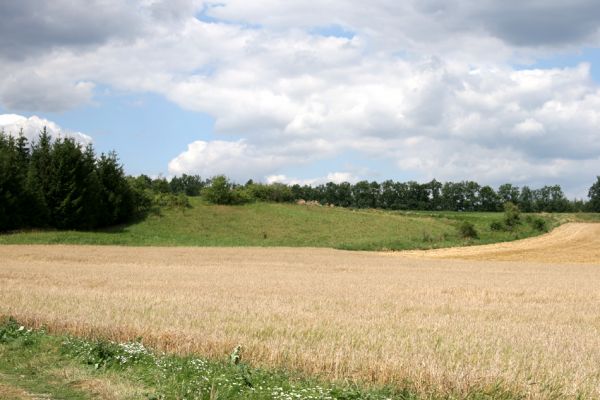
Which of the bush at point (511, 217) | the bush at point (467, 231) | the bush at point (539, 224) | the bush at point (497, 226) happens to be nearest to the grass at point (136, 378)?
the bush at point (467, 231)

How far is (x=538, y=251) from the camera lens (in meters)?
60.4

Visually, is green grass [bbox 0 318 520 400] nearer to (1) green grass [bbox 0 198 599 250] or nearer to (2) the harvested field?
(2) the harvested field

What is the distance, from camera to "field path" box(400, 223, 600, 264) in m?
55.4

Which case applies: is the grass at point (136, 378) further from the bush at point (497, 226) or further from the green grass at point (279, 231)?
the bush at point (497, 226)

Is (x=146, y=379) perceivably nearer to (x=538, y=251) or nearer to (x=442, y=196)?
(x=538, y=251)

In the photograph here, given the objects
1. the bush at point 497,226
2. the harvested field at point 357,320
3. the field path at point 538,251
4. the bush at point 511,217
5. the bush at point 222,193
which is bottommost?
the field path at point 538,251

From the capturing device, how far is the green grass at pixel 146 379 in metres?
8.12

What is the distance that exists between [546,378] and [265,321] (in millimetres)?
6803

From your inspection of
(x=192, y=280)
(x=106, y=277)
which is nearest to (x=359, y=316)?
(x=192, y=280)

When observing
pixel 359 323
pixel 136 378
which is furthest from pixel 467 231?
pixel 136 378

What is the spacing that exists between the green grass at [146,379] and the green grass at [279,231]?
157 ft

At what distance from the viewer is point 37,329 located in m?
13.1

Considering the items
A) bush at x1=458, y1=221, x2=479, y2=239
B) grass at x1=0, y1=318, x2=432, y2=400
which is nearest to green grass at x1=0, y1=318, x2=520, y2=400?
grass at x1=0, y1=318, x2=432, y2=400

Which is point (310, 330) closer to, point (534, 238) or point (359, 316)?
point (359, 316)
